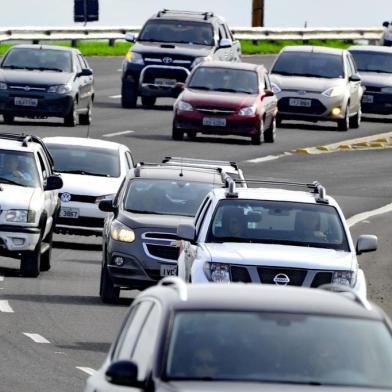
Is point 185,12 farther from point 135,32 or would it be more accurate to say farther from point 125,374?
point 125,374

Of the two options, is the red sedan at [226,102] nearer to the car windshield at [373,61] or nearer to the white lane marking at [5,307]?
the car windshield at [373,61]

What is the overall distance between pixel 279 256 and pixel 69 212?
1320 centimetres

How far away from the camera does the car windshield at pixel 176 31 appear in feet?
162

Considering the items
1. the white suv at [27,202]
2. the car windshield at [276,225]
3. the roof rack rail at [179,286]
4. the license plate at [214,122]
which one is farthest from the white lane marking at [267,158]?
the roof rack rail at [179,286]

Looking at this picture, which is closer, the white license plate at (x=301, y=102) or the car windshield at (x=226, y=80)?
the car windshield at (x=226, y=80)

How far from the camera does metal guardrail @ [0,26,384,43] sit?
6606 centimetres

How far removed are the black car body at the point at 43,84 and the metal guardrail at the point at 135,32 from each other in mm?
19583

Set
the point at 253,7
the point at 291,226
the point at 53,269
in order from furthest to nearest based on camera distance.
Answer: the point at 253,7, the point at 53,269, the point at 291,226

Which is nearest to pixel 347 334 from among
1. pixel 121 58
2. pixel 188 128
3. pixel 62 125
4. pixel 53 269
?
pixel 53 269

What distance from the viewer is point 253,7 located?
81625 mm

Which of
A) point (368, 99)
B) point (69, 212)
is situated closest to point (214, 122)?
point (368, 99)

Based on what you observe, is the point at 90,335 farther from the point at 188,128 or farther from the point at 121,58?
the point at 121,58

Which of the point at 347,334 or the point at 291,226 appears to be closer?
the point at 347,334

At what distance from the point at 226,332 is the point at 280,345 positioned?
27 centimetres
